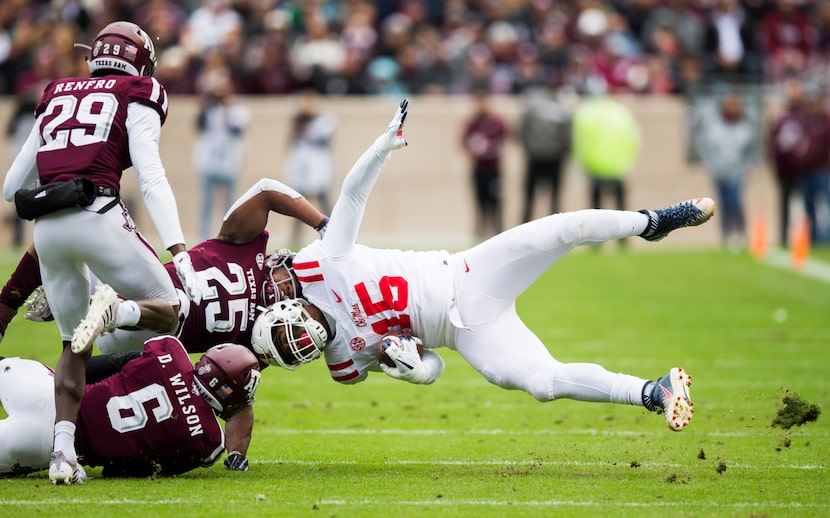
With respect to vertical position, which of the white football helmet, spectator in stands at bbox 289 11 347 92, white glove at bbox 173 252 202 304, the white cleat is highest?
spectator in stands at bbox 289 11 347 92

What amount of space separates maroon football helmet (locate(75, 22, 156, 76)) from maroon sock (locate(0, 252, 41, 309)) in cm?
100

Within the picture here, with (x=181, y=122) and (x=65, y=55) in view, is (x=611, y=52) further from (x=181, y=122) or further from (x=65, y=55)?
(x=65, y=55)

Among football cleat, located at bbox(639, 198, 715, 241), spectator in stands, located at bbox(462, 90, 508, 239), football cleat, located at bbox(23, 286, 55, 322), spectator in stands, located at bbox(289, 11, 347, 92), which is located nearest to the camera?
football cleat, located at bbox(639, 198, 715, 241)

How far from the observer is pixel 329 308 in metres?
5.81

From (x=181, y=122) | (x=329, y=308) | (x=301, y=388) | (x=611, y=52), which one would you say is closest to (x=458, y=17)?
(x=611, y=52)

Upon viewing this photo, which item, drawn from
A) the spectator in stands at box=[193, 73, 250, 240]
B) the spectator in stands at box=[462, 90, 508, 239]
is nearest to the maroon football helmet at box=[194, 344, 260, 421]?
the spectator in stands at box=[193, 73, 250, 240]

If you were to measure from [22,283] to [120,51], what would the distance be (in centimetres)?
127

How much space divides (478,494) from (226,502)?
101cm

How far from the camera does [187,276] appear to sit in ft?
17.4

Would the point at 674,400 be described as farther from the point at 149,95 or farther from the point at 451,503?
the point at 149,95

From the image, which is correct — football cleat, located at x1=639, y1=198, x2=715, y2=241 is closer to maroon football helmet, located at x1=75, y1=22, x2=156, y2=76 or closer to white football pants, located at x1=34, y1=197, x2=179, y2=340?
white football pants, located at x1=34, y1=197, x2=179, y2=340

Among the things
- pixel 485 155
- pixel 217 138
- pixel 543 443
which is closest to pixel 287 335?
pixel 543 443

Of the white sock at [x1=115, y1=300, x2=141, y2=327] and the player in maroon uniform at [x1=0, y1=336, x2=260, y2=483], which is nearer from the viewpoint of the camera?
the white sock at [x1=115, y1=300, x2=141, y2=327]

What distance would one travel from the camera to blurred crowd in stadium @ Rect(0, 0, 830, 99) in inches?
649
